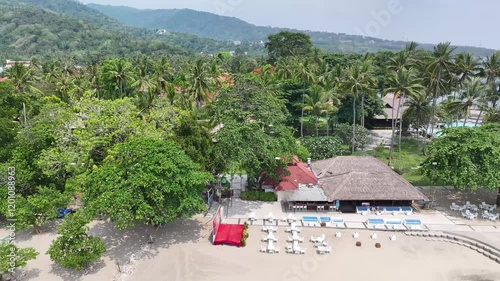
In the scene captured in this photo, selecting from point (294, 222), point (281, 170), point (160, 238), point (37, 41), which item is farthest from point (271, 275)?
point (37, 41)

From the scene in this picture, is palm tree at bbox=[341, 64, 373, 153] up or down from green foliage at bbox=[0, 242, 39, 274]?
up

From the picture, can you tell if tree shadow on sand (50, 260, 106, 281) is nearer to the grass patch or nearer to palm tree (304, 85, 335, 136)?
the grass patch

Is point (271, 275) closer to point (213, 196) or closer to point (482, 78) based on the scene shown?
point (213, 196)

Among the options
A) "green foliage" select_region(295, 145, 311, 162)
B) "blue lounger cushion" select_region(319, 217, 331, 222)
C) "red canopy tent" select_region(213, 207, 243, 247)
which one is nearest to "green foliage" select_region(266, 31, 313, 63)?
"green foliage" select_region(295, 145, 311, 162)

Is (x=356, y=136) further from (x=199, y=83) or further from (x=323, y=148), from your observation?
(x=199, y=83)

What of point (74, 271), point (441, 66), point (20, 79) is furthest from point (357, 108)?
point (20, 79)
